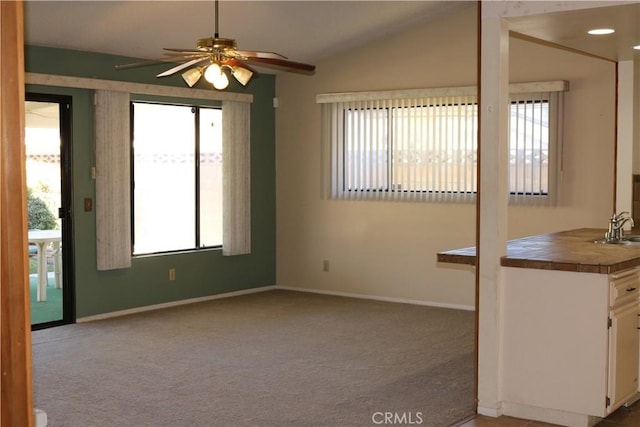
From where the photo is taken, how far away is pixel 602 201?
7000 mm

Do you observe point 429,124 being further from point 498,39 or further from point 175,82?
point 498,39

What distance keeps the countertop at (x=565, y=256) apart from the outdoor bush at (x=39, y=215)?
3747mm

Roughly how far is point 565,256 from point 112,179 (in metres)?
4.30

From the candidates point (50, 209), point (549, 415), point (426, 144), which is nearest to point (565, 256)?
point (549, 415)

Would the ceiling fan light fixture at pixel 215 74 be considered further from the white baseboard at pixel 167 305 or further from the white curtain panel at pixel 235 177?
the white curtain panel at pixel 235 177

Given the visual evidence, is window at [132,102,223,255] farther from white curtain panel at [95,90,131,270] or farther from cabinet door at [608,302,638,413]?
cabinet door at [608,302,638,413]

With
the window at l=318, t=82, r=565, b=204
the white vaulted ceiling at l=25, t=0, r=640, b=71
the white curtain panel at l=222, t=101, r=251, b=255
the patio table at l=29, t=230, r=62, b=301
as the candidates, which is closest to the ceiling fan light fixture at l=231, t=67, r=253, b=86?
the white vaulted ceiling at l=25, t=0, r=640, b=71

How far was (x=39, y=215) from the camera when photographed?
6.79 meters

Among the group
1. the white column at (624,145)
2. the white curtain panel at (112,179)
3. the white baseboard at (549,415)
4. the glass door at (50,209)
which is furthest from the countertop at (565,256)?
the glass door at (50,209)

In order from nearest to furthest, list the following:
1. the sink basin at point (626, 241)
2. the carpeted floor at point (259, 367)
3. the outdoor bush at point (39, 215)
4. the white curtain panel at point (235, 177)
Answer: the carpeted floor at point (259, 367) < the sink basin at point (626, 241) < the outdoor bush at point (39, 215) < the white curtain panel at point (235, 177)

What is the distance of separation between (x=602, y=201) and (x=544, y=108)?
3.24 ft

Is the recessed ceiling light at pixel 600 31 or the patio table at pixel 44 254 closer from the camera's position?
the recessed ceiling light at pixel 600 31
